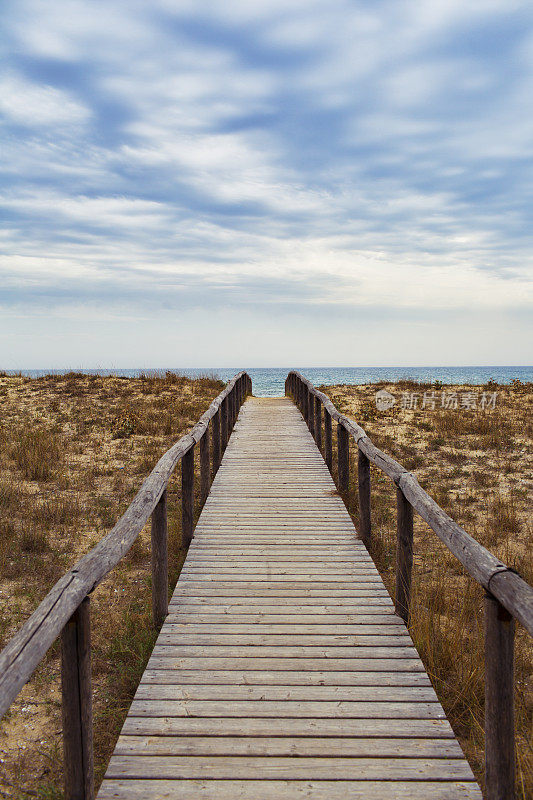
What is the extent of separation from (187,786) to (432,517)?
1.97 metres

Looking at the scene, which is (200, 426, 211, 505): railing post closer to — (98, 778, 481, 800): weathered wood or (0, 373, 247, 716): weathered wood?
(0, 373, 247, 716): weathered wood

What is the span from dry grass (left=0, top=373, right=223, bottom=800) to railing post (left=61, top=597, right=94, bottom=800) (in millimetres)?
471

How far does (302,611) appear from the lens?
4.04 m

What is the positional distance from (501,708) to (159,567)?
8.50 feet

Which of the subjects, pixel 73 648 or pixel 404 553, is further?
pixel 404 553

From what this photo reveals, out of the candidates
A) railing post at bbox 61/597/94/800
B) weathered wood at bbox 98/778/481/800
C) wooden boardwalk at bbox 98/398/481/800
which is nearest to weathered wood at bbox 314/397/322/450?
wooden boardwalk at bbox 98/398/481/800

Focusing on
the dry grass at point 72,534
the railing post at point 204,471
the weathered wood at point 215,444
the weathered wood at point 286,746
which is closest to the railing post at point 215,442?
the weathered wood at point 215,444

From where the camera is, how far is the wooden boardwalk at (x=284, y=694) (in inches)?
96.0

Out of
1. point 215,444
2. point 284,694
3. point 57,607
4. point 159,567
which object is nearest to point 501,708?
point 284,694

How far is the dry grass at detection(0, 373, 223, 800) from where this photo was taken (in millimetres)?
3201

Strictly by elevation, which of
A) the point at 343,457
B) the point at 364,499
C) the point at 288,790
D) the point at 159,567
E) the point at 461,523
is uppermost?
the point at 343,457

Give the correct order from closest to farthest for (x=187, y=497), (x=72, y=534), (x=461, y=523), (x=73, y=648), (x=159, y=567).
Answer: (x=73, y=648) → (x=159, y=567) → (x=187, y=497) → (x=72, y=534) → (x=461, y=523)

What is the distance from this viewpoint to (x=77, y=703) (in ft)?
7.33

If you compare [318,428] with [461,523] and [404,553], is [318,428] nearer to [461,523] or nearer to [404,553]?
[461,523]
